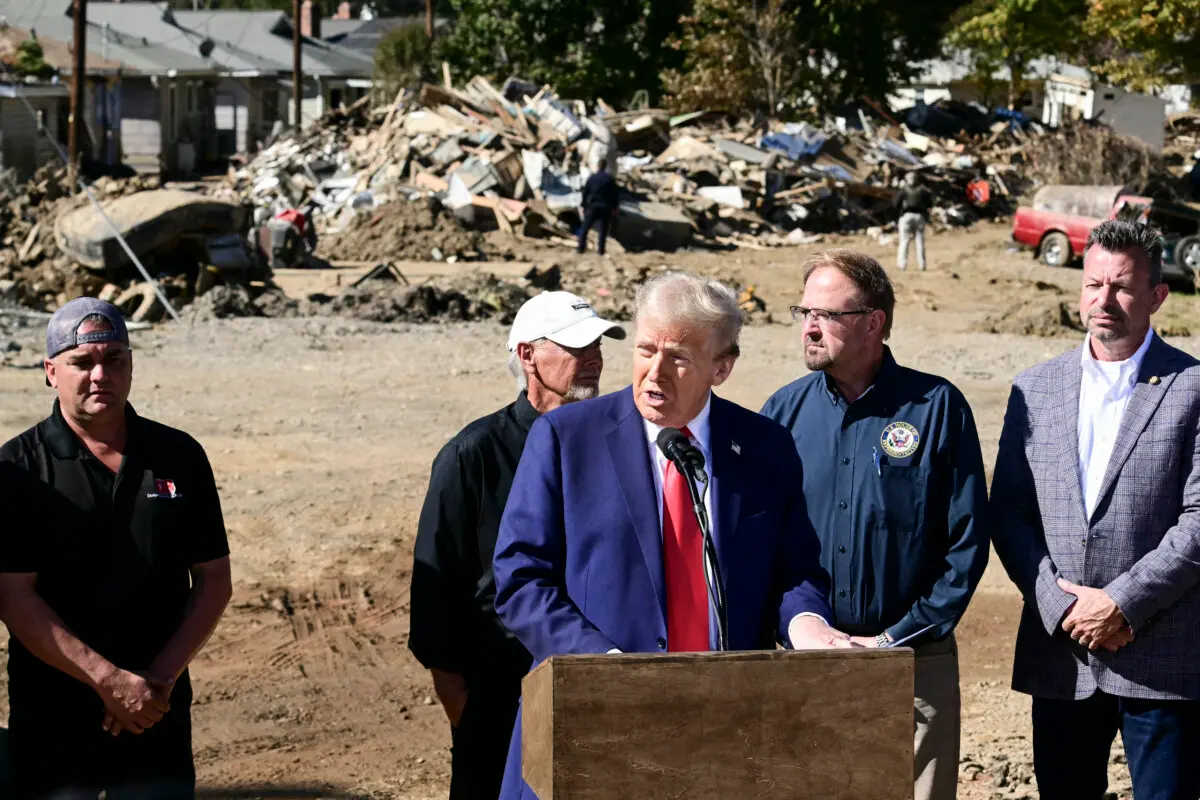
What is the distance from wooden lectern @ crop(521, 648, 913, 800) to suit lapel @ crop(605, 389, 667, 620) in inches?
22.5

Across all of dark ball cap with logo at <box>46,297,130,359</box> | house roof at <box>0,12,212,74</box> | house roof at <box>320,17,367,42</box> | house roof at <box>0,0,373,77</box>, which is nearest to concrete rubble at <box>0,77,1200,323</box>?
house roof at <box>0,12,212,74</box>

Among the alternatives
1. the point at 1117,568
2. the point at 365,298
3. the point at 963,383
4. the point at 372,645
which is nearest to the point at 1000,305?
the point at 963,383

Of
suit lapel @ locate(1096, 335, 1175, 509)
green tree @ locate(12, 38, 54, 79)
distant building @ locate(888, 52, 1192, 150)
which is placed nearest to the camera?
suit lapel @ locate(1096, 335, 1175, 509)

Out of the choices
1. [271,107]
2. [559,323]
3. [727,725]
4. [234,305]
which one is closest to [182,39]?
[271,107]

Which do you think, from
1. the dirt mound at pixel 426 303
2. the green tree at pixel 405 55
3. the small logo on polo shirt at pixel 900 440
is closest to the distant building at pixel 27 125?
the green tree at pixel 405 55

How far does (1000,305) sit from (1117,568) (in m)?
19.5

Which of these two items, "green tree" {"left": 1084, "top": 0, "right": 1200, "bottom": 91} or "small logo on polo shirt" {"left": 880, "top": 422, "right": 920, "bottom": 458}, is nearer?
"small logo on polo shirt" {"left": 880, "top": 422, "right": 920, "bottom": 458}

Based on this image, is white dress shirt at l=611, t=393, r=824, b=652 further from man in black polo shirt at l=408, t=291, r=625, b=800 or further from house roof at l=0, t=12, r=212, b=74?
house roof at l=0, t=12, r=212, b=74

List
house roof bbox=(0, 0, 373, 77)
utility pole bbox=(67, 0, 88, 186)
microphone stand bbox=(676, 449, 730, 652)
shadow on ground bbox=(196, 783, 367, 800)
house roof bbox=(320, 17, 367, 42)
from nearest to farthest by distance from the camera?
microphone stand bbox=(676, 449, 730, 652)
shadow on ground bbox=(196, 783, 367, 800)
utility pole bbox=(67, 0, 88, 186)
house roof bbox=(0, 0, 373, 77)
house roof bbox=(320, 17, 367, 42)

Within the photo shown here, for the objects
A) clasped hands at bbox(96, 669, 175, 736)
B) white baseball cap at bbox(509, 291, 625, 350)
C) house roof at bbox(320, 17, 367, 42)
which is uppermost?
house roof at bbox(320, 17, 367, 42)

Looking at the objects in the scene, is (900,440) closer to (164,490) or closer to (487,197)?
(164,490)

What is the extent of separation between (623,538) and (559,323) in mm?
1128

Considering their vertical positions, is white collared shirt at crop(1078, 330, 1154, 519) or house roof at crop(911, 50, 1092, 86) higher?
house roof at crop(911, 50, 1092, 86)

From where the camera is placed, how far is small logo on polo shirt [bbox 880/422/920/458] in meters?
4.59
